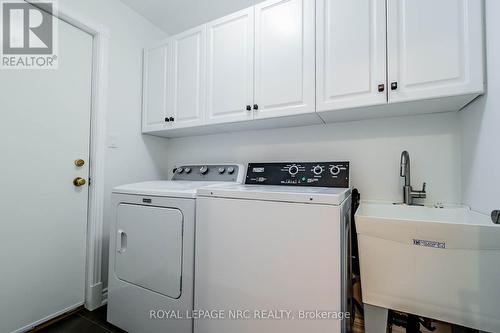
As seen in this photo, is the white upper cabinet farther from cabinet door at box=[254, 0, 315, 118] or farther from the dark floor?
the dark floor

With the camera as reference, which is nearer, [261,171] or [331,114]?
[331,114]

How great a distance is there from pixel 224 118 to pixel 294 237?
1076 millimetres

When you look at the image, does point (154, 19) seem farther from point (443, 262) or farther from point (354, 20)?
point (443, 262)

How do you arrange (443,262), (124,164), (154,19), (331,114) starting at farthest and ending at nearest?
(154,19)
(124,164)
(331,114)
(443,262)

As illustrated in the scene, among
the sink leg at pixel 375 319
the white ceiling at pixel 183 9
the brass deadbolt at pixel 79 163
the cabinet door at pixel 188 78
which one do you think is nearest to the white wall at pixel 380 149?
the cabinet door at pixel 188 78

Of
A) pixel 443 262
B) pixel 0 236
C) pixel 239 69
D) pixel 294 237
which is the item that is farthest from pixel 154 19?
pixel 443 262

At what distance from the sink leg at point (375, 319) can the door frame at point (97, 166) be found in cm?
191

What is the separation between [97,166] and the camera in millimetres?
1818

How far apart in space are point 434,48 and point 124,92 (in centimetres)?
223

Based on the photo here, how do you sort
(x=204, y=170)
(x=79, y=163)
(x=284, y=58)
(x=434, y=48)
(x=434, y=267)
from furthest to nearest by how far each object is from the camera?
1. (x=204, y=170)
2. (x=79, y=163)
3. (x=284, y=58)
4. (x=434, y=48)
5. (x=434, y=267)

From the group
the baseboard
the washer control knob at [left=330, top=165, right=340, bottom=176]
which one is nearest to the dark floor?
the baseboard

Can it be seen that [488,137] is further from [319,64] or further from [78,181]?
[78,181]

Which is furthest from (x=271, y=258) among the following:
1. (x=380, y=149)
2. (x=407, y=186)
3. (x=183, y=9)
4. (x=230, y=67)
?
(x=183, y=9)

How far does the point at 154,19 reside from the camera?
7.26ft
